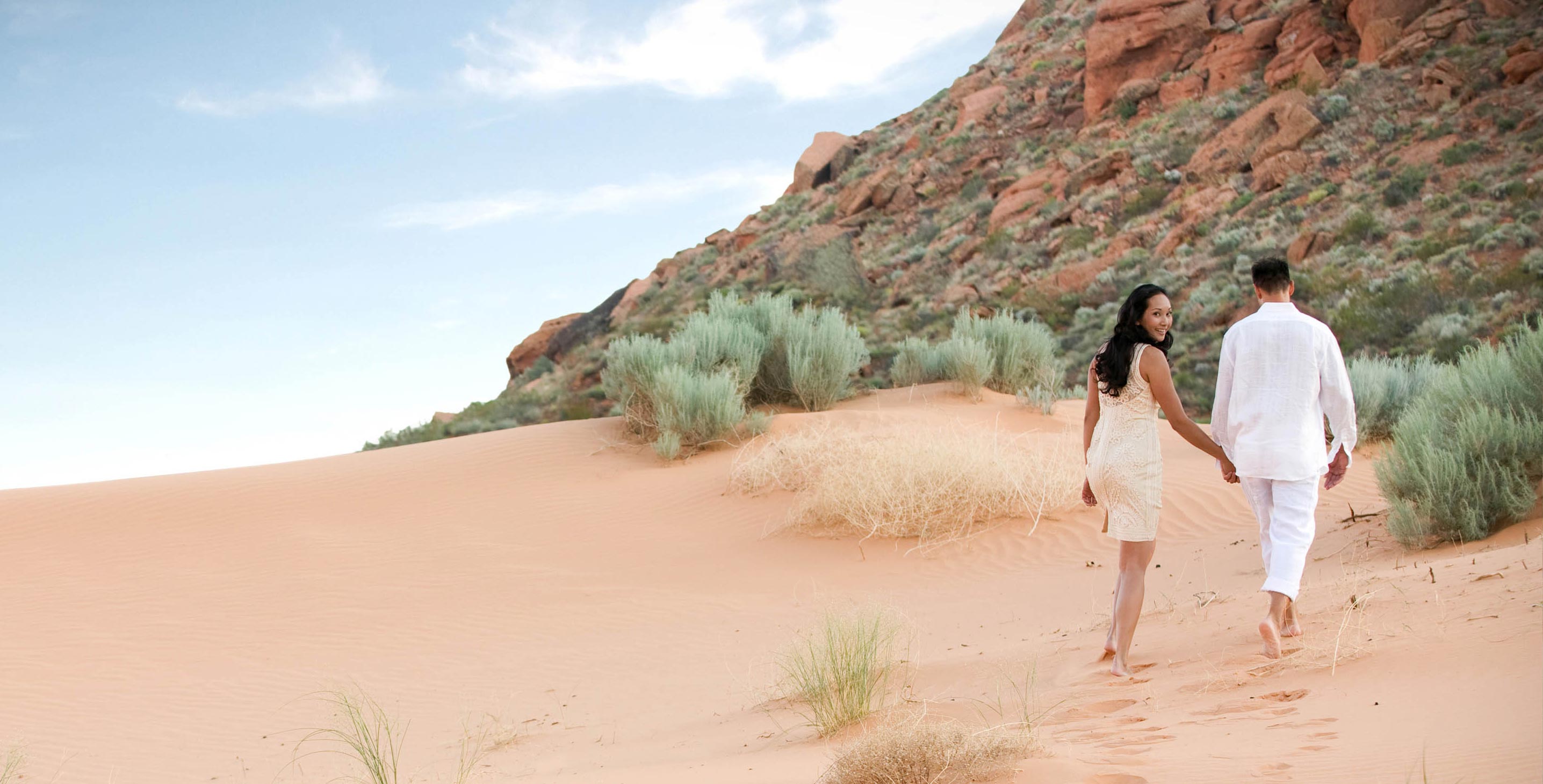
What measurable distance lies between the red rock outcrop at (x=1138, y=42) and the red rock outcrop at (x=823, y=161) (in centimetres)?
1146

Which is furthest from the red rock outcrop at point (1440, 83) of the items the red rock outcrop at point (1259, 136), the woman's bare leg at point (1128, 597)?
the woman's bare leg at point (1128, 597)

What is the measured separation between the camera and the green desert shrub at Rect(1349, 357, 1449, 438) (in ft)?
39.0

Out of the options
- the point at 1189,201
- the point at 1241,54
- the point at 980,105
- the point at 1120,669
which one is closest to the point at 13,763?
the point at 1120,669

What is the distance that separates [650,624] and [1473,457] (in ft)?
19.2

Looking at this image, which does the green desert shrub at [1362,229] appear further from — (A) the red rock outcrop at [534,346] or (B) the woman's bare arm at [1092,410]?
(A) the red rock outcrop at [534,346]

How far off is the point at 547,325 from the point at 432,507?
28560 mm

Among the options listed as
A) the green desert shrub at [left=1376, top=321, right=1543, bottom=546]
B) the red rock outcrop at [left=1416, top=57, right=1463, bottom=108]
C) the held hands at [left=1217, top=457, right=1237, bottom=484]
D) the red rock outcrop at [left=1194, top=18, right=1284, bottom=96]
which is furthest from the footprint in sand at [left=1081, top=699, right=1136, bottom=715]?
the red rock outcrop at [left=1194, top=18, right=1284, bottom=96]

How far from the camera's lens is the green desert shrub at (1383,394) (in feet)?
39.0

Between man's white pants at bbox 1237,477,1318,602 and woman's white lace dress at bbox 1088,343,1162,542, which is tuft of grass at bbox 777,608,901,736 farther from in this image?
man's white pants at bbox 1237,477,1318,602

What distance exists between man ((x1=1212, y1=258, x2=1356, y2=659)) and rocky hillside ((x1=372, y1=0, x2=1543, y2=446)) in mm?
12199

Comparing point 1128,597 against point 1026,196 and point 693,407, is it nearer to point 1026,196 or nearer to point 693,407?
point 693,407

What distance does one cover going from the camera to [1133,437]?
4.97 metres

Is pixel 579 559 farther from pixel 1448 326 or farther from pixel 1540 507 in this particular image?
pixel 1448 326

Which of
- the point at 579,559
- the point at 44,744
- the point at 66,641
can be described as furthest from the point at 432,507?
the point at 44,744
